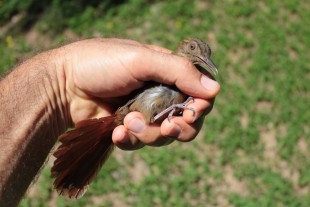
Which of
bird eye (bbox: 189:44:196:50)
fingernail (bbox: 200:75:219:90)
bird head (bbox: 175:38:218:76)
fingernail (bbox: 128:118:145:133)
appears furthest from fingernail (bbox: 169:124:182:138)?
bird eye (bbox: 189:44:196:50)

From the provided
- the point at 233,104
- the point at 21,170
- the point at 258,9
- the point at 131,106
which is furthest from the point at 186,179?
the point at 258,9

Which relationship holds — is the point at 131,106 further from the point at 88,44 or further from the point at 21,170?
the point at 21,170

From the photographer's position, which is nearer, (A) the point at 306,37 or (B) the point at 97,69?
(B) the point at 97,69

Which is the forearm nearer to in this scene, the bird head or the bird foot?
the bird foot

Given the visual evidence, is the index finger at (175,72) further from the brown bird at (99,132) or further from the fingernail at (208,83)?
the brown bird at (99,132)

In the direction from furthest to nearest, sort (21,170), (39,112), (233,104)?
(233,104), (39,112), (21,170)

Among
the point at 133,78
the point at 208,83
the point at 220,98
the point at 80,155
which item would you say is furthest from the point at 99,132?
the point at 220,98

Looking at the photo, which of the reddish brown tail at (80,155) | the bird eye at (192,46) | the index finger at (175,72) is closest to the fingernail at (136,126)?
the reddish brown tail at (80,155)
